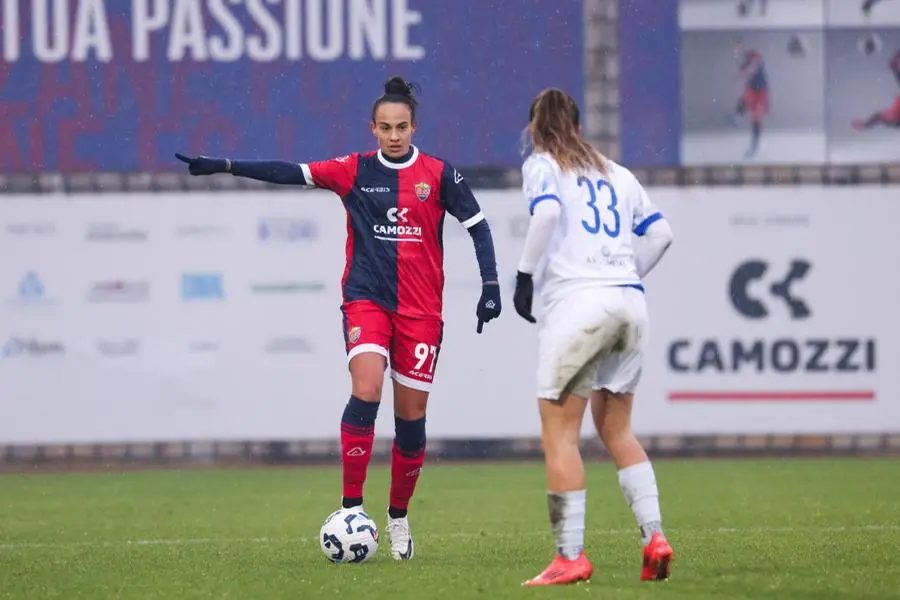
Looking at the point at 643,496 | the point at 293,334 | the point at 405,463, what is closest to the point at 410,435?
the point at 405,463

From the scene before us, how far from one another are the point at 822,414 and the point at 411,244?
26.7 feet

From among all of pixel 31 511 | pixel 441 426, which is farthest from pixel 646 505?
pixel 441 426

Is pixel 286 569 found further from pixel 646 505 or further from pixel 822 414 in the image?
pixel 822 414

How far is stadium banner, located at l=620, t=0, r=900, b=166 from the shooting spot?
1589 cm

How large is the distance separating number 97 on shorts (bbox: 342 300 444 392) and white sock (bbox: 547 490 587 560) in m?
1.55

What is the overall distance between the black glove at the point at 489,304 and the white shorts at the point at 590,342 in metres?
1.14

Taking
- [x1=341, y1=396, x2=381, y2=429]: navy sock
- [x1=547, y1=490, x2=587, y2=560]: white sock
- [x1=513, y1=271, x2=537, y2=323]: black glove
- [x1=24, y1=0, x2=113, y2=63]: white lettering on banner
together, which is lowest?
[x1=547, y1=490, x2=587, y2=560]: white sock

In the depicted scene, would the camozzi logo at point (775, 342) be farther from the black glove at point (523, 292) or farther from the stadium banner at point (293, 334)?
the black glove at point (523, 292)

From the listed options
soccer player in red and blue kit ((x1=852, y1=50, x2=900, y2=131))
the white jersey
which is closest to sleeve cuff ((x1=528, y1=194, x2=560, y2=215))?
the white jersey

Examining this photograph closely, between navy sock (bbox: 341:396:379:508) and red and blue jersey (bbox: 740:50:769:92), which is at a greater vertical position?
red and blue jersey (bbox: 740:50:769:92)

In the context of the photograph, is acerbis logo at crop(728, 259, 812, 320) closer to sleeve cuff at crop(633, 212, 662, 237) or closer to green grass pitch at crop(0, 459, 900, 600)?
green grass pitch at crop(0, 459, 900, 600)

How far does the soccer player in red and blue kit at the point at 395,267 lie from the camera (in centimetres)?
837

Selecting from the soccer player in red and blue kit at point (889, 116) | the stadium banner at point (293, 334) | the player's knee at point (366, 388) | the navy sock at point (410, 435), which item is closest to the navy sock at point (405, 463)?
the navy sock at point (410, 435)

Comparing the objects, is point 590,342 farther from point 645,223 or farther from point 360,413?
point 360,413
